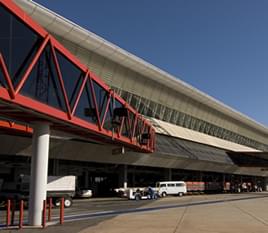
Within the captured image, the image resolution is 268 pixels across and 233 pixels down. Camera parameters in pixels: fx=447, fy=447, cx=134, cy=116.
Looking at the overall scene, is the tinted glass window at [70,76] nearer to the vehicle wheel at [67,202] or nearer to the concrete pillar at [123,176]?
the vehicle wheel at [67,202]

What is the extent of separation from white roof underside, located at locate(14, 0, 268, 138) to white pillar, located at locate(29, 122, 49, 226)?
21404mm

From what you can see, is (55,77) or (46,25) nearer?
(55,77)

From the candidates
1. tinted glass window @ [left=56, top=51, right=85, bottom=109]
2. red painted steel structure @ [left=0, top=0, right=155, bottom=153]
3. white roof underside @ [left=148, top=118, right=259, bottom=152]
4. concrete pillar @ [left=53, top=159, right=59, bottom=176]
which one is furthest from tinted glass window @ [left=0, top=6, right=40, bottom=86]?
white roof underside @ [left=148, top=118, right=259, bottom=152]

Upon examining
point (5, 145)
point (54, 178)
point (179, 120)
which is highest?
point (179, 120)

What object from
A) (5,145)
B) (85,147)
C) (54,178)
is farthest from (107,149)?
Answer: (5,145)

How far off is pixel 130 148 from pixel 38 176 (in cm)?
2133

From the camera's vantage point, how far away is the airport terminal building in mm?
43969

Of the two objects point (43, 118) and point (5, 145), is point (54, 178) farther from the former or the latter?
point (43, 118)

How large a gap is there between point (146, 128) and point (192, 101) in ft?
126

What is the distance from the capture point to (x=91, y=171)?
6594 cm

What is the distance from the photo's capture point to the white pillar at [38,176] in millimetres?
20719

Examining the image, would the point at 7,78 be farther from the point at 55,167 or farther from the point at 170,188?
the point at 170,188

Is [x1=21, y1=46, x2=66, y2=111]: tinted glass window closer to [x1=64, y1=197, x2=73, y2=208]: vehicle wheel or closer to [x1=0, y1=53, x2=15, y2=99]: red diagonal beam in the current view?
[x1=0, y1=53, x2=15, y2=99]: red diagonal beam

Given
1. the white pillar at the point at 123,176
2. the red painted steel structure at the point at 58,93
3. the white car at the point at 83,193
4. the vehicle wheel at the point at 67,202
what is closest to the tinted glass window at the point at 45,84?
the red painted steel structure at the point at 58,93
